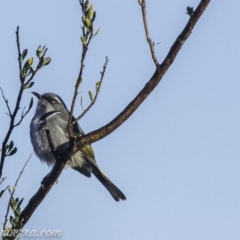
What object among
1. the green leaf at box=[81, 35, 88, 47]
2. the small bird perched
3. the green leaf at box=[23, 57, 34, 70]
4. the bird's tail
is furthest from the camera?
the bird's tail

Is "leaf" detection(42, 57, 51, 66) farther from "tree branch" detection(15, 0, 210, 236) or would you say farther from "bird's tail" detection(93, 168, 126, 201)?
"bird's tail" detection(93, 168, 126, 201)

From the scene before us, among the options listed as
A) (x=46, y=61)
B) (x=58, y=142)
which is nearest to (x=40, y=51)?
(x=46, y=61)

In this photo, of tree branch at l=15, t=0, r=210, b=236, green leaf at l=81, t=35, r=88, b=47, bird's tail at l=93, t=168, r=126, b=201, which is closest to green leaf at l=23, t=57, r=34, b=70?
green leaf at l=81, t=35, r=88, b=47

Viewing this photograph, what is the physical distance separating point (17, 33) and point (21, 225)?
121 centimetres

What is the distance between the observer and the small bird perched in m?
8.94

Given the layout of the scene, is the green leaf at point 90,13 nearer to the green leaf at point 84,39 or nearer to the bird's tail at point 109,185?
the green leaf at point 84,39

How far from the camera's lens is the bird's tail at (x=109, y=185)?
9163mm

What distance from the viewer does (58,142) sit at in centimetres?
888

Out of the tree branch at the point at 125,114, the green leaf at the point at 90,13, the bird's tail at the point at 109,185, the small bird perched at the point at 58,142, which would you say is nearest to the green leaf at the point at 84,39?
the green leaf at the point at 90,13

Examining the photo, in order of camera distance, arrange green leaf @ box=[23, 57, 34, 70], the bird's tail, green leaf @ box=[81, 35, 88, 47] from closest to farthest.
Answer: green leaf @ box=[81, 35, 88, 47], green leaf @ box=[23, 57, 34, 70], the bird's tail

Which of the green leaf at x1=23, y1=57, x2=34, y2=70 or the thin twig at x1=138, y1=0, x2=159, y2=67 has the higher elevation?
the thin twig at x1=138, y1=0, x2=159, y2=67

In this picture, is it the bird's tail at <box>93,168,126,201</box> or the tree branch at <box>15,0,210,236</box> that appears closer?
the tree branch at <box>15,0,210,236</box>

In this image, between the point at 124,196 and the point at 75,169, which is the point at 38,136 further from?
the point at 124,196

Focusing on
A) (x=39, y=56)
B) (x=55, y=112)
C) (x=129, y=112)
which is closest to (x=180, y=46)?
(x=129, y=112)
